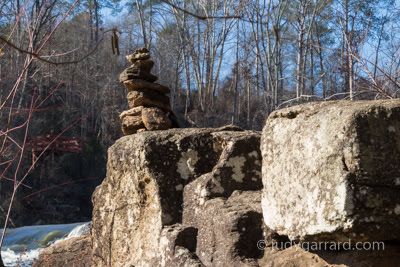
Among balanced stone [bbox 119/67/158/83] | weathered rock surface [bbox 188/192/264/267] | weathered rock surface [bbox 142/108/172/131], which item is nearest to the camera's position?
weathered rock surface [bbox 188/192/264/267]

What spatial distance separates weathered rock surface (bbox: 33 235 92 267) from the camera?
4835 millimetres

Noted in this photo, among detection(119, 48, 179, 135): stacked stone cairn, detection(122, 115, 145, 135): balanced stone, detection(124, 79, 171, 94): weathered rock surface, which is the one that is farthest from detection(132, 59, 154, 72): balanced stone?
detection(122, 115, 145, 135): balanced stone

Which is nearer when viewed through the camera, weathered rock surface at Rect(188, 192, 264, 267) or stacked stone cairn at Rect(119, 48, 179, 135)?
weathered rock surface at Rect(188, 192, 264, 267)

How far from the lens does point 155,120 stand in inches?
183

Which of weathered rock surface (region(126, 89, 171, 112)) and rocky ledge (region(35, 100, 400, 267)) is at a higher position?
weathered rock surface (region(126, 89, 171, 112))

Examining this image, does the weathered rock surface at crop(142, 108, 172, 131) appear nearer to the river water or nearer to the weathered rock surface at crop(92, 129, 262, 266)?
the weathered rock surface at crop(92, 129, 262, 266)

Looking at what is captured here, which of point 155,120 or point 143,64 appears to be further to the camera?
point 143,64

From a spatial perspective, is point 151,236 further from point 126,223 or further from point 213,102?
point 213,102

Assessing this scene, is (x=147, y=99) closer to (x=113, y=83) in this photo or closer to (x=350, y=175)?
(x=350, y=175)

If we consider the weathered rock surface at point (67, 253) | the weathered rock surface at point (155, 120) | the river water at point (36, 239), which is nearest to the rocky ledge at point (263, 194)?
the weathered rock surface at point (67, 253)

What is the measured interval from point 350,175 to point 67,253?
365 centimetres

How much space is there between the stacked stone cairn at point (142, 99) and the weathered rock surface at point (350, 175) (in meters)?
2.55

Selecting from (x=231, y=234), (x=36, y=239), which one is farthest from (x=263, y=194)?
(x=36, y=239)

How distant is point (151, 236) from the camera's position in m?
3.59
